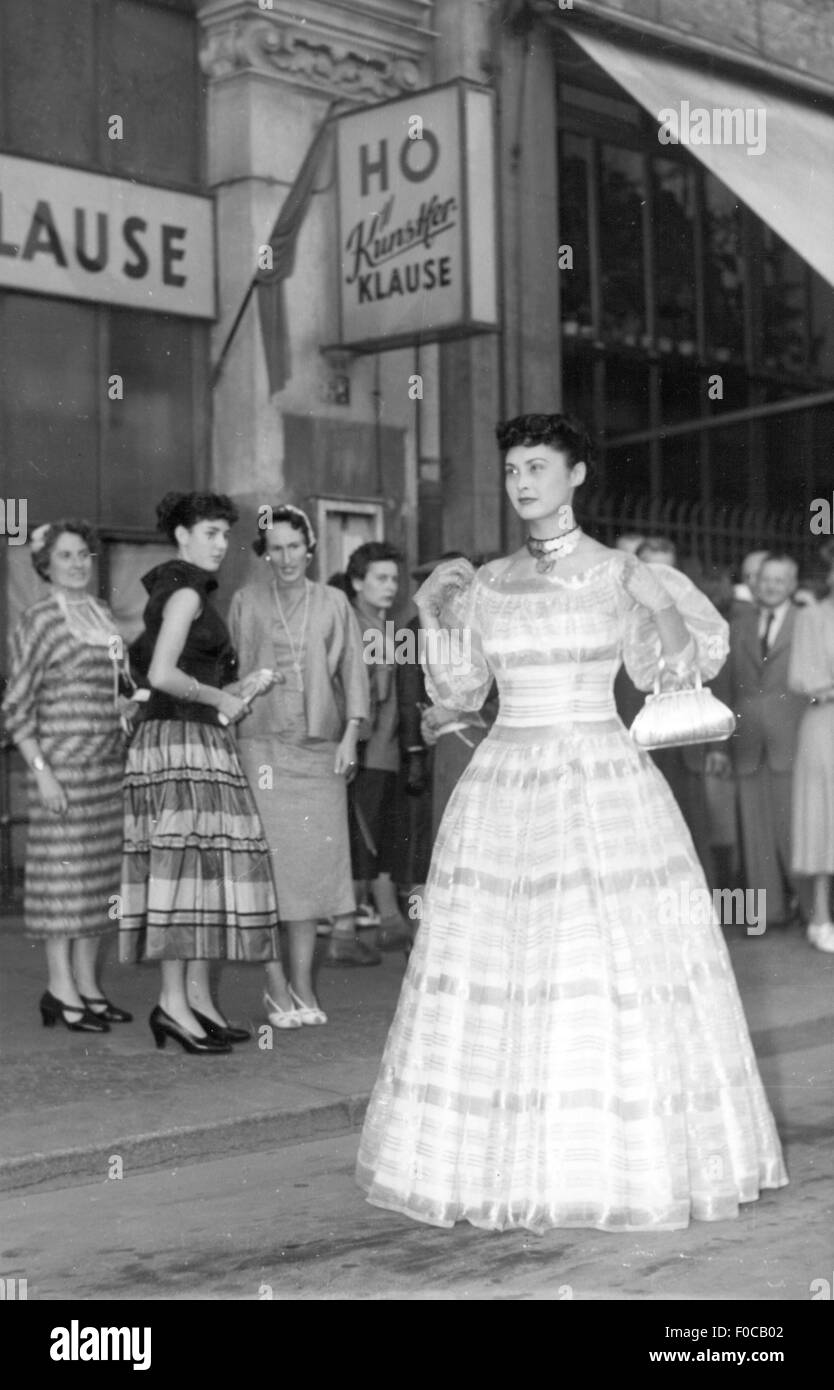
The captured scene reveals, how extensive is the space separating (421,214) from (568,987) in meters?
6.67

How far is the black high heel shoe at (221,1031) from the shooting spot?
691 cm

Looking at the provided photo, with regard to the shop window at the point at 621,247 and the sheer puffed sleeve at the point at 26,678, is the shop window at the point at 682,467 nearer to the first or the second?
the shop window at the point at 621,247

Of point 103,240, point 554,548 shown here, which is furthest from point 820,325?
point 554,548

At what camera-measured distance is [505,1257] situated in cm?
446

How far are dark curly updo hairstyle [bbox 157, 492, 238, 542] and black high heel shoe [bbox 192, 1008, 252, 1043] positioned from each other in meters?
1.78

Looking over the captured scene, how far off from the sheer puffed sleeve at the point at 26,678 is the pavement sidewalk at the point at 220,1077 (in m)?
1.16

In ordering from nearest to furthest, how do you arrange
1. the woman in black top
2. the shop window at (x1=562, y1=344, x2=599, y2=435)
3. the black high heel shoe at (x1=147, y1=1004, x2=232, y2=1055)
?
the woman in black top < the black high heel shoe at (x1=147, y1=1004, x2=232, y2=1055) < the shop window at (x1=562, y1=344, x2=599, y2=435)

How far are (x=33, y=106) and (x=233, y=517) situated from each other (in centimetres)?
460

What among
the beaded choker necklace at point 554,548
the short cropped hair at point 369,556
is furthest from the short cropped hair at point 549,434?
the short cropped hair at point 369,556

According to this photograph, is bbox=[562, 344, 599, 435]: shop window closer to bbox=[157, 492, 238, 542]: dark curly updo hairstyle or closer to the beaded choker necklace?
bbox=[157, 492, 238, 542]: dark curly updo hairstyle

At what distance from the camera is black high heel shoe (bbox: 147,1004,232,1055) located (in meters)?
6.77

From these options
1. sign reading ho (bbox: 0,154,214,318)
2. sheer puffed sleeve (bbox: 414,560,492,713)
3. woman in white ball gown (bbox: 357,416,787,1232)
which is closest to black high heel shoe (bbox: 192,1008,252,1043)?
woman in white ball gown (bbox: 357,416,787,1232)

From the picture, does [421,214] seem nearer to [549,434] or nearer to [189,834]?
[189,834]

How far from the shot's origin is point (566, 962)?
188 inches
